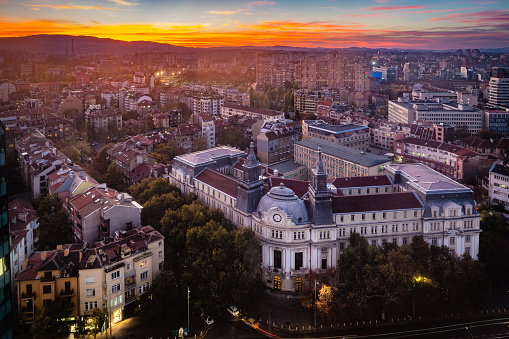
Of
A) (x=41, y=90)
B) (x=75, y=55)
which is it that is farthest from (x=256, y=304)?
(x=75, y=55)

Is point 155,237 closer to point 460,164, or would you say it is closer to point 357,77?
point 460,164

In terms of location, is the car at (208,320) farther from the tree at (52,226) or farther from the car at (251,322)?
Result: the tree at (52,226)

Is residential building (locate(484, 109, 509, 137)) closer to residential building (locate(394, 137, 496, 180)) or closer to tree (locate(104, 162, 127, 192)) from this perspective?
residential building (locate(394, 137, 496, 180))

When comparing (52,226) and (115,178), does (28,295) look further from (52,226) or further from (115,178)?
(115,178)

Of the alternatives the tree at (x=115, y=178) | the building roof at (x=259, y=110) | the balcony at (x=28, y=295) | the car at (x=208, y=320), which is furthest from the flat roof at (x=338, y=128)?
the balcony at (x=28, y=295)

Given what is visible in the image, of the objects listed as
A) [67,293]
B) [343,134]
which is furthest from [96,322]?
[343,134]

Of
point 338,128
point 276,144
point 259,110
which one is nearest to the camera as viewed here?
point 276,144
